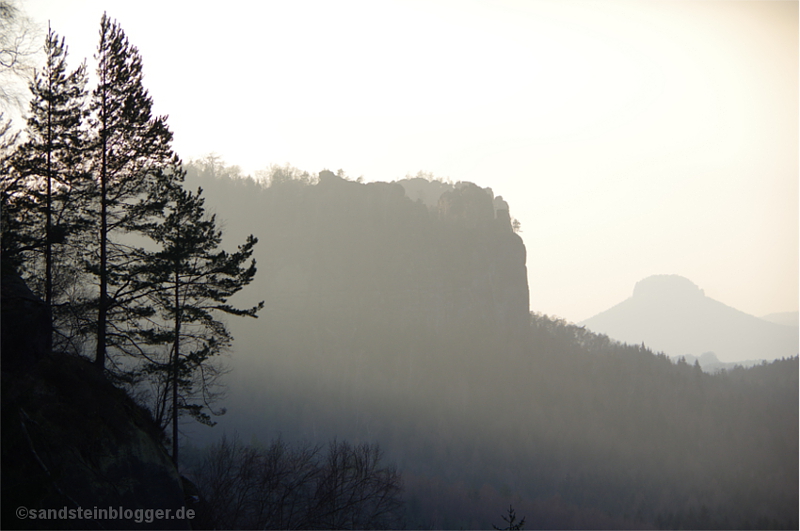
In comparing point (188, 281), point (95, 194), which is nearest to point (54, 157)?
point (95, 194)

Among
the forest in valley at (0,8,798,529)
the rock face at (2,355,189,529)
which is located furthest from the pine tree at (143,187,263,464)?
the forest in valley at (0,8,798,529)

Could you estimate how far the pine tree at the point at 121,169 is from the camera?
60.7 feet

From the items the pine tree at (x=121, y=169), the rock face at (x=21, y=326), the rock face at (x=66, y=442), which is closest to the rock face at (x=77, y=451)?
the rock face at (x=66, y=442)

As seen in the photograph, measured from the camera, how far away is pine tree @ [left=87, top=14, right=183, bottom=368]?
18.5 metres

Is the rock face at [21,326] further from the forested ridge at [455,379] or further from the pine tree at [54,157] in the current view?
the forested ridge at [455,379]

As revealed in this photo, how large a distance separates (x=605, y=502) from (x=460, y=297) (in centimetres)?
5305

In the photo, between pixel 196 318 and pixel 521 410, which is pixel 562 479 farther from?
pixel 196 318

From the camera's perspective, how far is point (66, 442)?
45.6ft

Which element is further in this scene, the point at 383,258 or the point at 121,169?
the point at 383,258

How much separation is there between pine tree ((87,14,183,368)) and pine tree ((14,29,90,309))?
22.9 inches

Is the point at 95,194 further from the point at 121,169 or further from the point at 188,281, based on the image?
the point at 188,281

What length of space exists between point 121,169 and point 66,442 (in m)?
9.35

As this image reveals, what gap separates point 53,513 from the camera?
12234 millimetres

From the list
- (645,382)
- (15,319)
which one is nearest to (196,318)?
(15,319)
